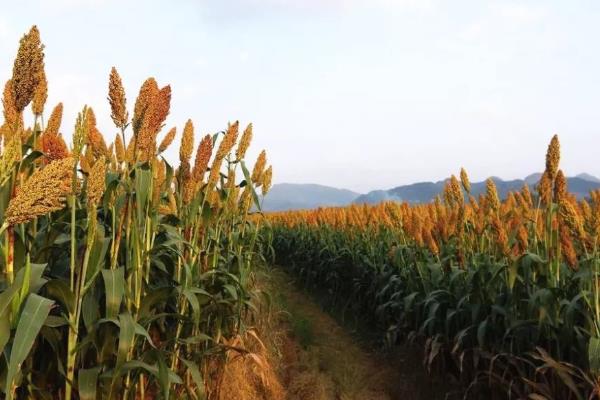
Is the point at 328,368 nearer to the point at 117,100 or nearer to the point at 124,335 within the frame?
the point at 124,335

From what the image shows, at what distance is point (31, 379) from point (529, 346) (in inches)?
122

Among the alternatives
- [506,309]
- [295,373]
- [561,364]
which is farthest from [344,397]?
[561,364]

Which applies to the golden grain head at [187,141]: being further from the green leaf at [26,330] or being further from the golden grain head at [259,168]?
the green leaf at [26,330]

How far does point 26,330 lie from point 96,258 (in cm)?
57

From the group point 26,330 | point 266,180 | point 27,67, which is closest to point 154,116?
point 27,67

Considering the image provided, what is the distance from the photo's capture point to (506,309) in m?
3.66

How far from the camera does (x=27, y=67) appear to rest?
1.91 m

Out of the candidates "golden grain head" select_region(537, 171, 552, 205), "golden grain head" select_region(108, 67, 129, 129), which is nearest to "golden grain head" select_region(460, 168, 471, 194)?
"golden grain head" select_region(537, 171, 552, 205)

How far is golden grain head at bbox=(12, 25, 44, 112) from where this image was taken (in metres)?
1.90

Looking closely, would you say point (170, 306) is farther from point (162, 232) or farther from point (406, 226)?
point (406, 226)

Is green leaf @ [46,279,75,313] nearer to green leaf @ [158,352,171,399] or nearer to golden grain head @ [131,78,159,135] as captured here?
green leaf @ [158,352,171,399]

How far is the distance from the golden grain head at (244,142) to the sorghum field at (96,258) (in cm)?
41

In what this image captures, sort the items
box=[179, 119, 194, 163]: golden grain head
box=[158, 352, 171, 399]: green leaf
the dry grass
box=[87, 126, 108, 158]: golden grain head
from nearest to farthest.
Answer: box=[158, 352, 171, 399]: green leaf, box=[87, 126, 108, 158]: golden grain head, box=[179, 119, 194, 163]: golden grain head, the dry grass

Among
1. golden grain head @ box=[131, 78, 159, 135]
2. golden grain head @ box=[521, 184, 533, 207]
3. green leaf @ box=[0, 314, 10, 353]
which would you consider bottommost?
green leaf @ box=[0, 314, 10, 353]
